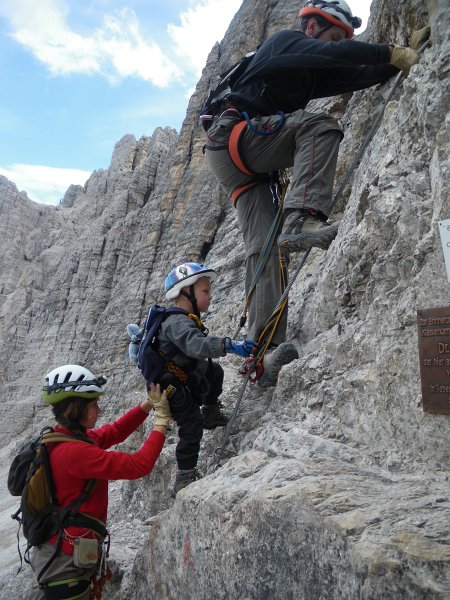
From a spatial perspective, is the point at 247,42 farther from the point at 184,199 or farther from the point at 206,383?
the point at 206,383

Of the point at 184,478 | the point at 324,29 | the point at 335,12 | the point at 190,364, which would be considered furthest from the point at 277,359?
the point at 335,12

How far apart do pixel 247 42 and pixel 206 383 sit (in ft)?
97.3

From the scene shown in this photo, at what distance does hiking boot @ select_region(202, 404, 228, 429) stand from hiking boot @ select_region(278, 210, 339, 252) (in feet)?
6.28

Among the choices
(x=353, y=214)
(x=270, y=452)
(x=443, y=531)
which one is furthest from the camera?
(x=353, y=214)

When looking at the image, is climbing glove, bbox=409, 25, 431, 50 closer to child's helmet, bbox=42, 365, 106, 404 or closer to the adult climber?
the adult climber

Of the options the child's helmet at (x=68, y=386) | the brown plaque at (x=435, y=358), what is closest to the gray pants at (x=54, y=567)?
the child's helmet at (x=68, y=386)

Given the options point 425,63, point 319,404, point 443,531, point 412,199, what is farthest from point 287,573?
point 425,63

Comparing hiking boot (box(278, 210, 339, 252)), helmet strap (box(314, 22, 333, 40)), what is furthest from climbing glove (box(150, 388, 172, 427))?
helmet strap (box(314, 22, 333, 40))

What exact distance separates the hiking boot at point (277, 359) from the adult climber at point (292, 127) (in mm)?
15

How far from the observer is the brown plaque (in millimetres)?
2846

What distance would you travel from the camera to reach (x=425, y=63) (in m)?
3.83

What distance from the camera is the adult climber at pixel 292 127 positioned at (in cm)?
476

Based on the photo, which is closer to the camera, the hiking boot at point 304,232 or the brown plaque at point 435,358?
the brown plaque at point 435,358

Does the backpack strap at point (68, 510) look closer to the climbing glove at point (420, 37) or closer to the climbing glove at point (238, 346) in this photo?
the climbing glove at point (238, 346)
